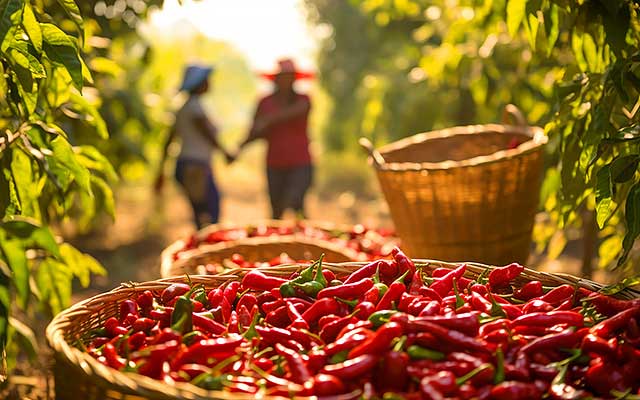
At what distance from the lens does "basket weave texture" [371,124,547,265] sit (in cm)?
438

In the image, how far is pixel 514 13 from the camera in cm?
340

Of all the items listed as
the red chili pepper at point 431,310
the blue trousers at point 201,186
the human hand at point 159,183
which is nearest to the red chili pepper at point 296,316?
the red chili pepper at point 431,310

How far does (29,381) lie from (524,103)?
376 centimetres

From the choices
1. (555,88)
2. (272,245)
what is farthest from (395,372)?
(272,245)

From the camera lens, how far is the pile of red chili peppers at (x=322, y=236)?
5.06 m

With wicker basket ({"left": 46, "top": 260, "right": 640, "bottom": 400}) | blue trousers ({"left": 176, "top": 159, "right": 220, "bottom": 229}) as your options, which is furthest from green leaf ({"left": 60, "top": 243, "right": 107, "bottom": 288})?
blue trousers ({"left": 176, "top": 159, "right": 220, "bottom": 229})

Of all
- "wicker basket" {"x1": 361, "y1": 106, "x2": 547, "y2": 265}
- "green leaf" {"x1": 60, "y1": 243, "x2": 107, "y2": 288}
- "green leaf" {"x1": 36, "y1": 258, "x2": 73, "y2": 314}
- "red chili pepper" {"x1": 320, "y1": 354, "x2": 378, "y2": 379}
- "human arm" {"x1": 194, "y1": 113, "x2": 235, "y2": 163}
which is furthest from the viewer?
"human arm" {"x1": 194, "y1": 113, "x2": 235, "y2": 163}

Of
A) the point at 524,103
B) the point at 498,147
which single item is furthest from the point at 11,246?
the point at 524,103

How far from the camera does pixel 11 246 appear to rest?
6.77 feet

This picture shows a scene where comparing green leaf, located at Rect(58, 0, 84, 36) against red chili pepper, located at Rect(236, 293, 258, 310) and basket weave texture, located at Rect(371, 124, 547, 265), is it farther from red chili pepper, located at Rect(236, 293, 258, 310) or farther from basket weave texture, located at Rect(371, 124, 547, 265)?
basket weave texture, located at Rect(371, 124, 547, 265)

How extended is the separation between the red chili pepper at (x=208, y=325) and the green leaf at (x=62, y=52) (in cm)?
74

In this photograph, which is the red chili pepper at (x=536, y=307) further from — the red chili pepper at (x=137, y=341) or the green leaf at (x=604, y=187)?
the red chili pepper at (x=137, y=341)

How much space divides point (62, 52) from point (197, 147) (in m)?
4.99

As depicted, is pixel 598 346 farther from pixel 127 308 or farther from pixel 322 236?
pixel 322 236
